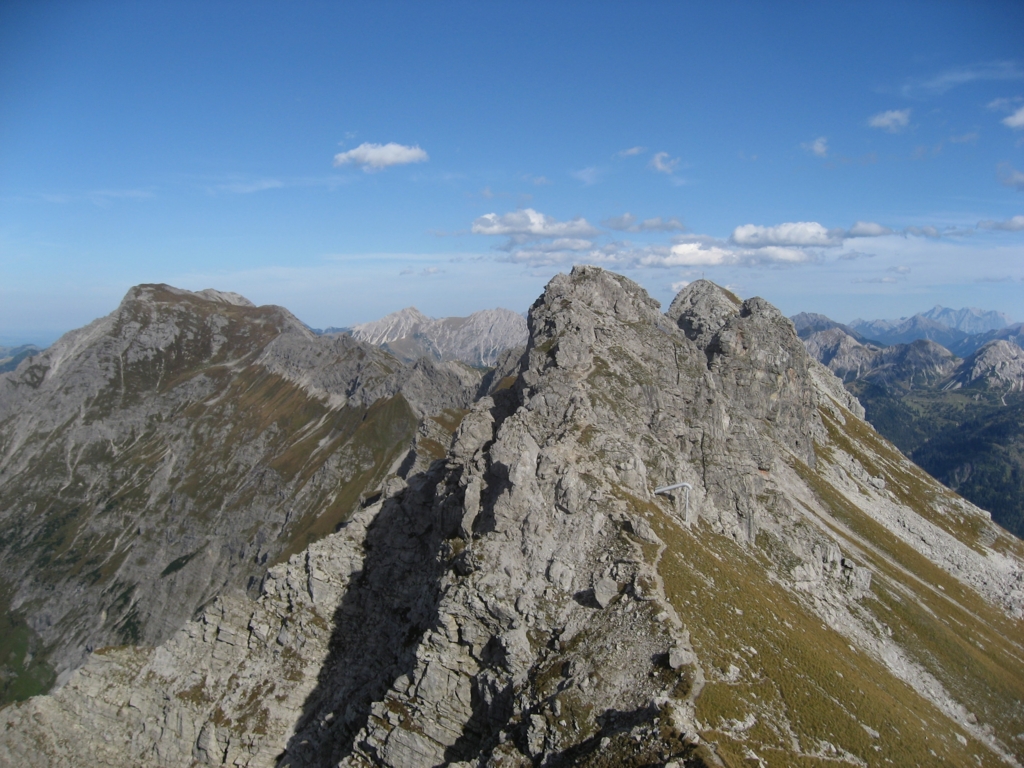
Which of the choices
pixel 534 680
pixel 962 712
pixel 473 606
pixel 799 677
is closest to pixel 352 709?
pixel 473 606

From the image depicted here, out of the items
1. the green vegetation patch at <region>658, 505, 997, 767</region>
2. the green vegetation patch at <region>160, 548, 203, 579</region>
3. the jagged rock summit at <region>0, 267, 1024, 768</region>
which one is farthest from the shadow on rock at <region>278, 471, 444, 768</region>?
the green vegetation patch at <region>160, 548, 203, 579</region>

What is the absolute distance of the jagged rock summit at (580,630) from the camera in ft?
133

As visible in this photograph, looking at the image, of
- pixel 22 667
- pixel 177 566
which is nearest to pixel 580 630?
pixel 177 566

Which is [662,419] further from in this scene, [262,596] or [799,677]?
[262,596]

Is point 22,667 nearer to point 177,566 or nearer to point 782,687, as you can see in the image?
point 177,566

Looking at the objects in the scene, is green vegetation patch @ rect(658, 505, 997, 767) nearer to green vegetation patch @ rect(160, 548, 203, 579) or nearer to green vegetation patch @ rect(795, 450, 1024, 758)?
green vegetation patch @ rect(795, 450, 1024, 758)

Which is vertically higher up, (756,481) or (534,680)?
(756,481)

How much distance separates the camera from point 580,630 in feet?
147

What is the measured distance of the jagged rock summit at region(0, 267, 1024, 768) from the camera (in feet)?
133

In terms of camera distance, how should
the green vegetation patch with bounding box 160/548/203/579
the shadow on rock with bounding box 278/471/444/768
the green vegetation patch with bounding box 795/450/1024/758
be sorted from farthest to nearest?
the green vegetation patch with bounding box 160/548/203/579 < the green vegetation patch with bounding box 795/450/1024/758 < the shadow on rock with bounding box 278/471/444/768

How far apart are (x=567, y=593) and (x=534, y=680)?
7563 millimetres

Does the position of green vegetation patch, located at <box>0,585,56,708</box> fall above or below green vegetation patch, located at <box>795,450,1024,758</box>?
below

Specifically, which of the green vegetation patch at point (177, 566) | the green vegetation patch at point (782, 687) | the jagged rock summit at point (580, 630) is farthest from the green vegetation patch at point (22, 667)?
the green vegetation patch at point (782, 687)

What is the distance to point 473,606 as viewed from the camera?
156 feet
